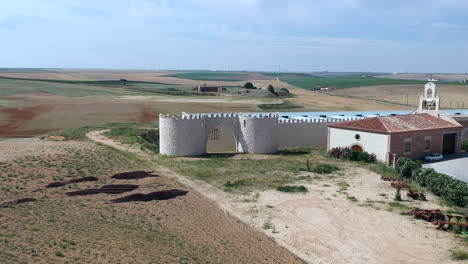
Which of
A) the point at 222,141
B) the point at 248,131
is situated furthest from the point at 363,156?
the point at 222,141

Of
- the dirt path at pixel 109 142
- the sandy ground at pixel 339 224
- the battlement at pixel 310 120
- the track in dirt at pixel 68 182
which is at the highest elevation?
the battlement at pixel 310 120

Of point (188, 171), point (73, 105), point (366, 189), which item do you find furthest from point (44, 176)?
point (73, 105)

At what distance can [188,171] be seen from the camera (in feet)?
95.3

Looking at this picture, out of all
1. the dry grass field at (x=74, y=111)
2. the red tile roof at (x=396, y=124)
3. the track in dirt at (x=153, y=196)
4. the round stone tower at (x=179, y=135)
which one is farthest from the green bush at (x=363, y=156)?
the dry grass field at (x=74, y=111)

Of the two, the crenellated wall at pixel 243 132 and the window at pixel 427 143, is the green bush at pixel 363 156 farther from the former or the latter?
the crenellated wall at pixel 243 132

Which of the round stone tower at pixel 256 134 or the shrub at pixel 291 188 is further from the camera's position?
the round stone tower at pixel 256 134

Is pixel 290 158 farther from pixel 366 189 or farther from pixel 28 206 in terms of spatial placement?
pixel 28 206

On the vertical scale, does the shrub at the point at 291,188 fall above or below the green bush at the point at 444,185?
below

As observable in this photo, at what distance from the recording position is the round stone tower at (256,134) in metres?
35.4

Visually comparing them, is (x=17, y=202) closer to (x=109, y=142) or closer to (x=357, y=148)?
(x=109, y=142)

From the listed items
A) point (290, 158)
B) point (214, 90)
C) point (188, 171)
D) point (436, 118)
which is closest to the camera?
point (188, 171)

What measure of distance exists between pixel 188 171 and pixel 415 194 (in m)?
13.3

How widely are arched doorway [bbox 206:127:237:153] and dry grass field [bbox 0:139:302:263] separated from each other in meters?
11.7

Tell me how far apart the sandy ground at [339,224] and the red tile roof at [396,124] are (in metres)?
7.75
